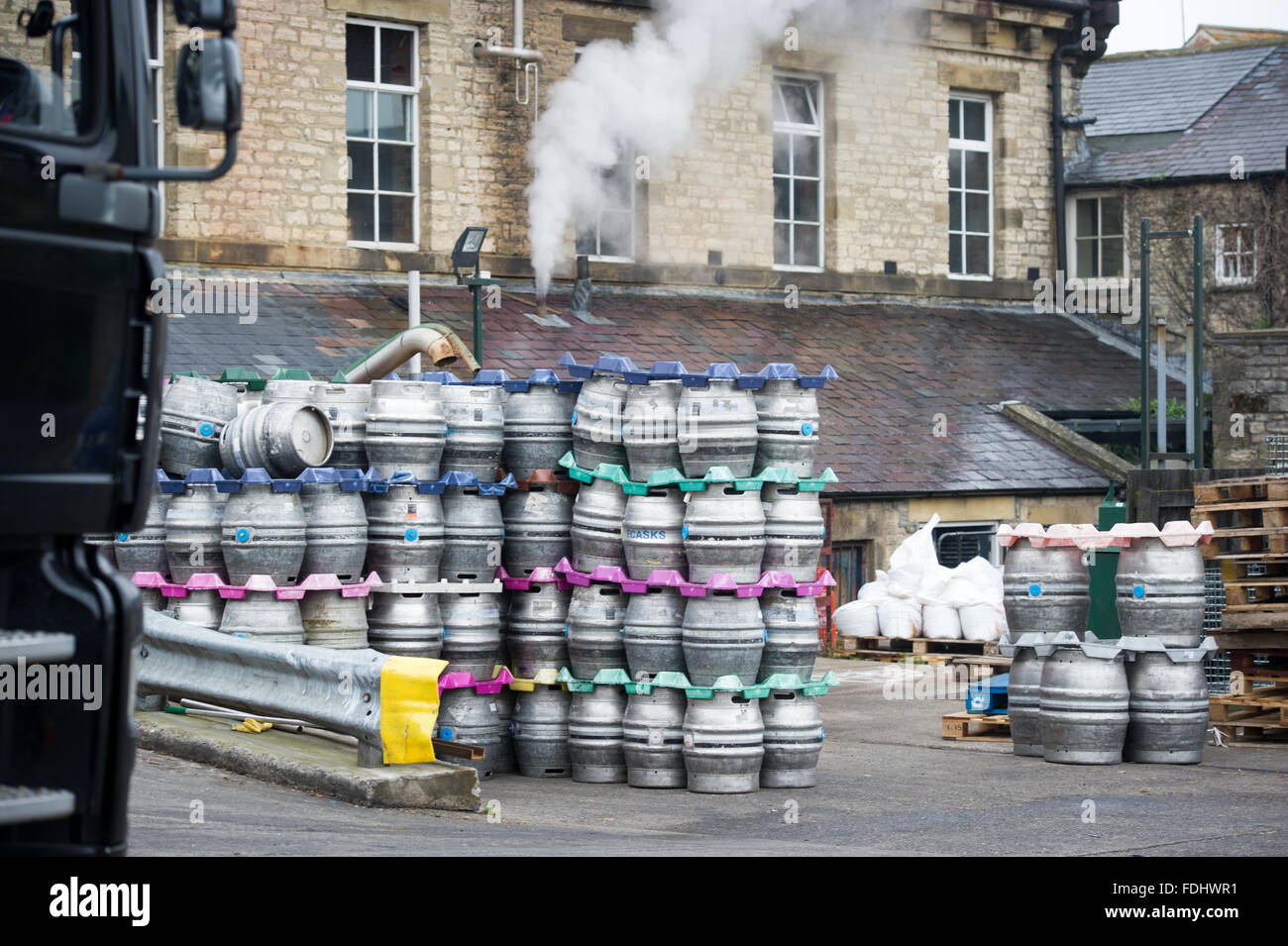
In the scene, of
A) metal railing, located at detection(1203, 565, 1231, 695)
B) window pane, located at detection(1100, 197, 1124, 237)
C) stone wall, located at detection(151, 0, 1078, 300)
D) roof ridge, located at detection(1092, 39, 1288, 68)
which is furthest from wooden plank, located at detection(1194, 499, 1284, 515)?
roof ridge, located at detection(1092, 39, 1288, 68)

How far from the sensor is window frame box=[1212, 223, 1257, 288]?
2553 cm

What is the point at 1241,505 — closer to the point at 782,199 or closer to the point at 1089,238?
the point at 782,199

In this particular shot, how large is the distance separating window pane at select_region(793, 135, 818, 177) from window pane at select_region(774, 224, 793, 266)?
786 mm

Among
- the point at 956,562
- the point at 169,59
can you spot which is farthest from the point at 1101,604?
the point at 169,59

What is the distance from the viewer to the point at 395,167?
20594 mm

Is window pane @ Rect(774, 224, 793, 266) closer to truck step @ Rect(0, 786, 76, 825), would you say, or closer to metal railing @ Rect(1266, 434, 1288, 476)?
metal railing @ Rect(1266, 434, 1288, 476)

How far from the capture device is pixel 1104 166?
87.7ft

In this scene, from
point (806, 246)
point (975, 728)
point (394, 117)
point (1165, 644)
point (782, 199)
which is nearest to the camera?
point (1165, 644)

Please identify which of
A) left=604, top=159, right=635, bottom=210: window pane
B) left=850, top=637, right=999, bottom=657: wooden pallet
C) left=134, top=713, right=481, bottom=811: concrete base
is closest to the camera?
left=134, top=713, right=481, bottom=811: concrete base

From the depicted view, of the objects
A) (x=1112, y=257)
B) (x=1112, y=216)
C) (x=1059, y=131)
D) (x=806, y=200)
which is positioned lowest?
(x=1112, y=257)

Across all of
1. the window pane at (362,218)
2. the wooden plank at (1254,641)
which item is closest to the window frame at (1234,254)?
the window pane at (362,218)

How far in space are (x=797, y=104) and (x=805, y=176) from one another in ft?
3.23

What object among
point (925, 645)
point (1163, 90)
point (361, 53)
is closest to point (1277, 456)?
point (925, 645)
